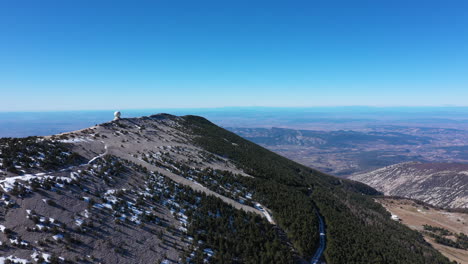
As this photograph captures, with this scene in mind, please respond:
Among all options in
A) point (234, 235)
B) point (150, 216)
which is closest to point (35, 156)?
point (150, 216)

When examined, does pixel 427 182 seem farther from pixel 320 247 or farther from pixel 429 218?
pixel 320 247

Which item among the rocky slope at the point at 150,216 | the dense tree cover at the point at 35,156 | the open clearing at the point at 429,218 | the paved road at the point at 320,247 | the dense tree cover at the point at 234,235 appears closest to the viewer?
the rocky slope at the point at 150,216

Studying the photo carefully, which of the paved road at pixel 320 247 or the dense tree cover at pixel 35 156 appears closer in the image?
the paved road at pixel 320 247

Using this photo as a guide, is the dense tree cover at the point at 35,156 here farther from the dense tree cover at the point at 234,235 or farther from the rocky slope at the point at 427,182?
the rocky slope at the point at 427,182

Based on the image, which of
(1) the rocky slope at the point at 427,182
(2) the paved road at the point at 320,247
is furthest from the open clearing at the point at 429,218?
(1) the rocky slope at the point at 427,182

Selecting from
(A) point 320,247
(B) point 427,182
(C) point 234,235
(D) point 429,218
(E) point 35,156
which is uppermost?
→ (E) point 35,156

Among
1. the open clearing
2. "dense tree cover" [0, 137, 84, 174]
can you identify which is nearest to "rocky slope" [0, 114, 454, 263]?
"dense tree cover" [0, 137, 84, 174]

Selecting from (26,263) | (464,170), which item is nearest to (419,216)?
(26,263)
